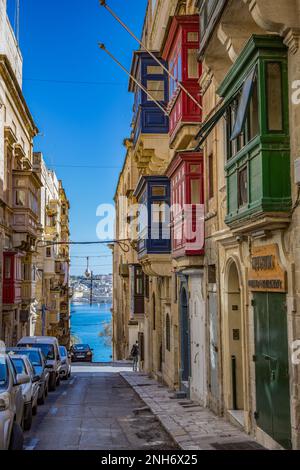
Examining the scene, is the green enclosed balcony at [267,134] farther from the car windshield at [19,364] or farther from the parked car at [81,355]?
the parked car at [81,355]

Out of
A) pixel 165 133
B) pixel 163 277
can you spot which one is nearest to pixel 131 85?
pixel 165 133

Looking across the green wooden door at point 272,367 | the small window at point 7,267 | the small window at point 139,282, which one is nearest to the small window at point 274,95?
the green wooden door at point 272,367

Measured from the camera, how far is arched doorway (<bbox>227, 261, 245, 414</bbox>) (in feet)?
45.8

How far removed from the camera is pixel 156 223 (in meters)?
23.9

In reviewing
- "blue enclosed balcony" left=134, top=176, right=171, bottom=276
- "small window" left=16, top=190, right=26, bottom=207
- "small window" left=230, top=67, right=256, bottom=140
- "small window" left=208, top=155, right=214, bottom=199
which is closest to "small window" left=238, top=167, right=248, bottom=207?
"small window" left=230, top=67, right=256, bottom=140

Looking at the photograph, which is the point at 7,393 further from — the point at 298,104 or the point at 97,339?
the point at 97,339

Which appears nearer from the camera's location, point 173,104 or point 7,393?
point 7,393

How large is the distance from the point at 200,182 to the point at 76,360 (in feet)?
115

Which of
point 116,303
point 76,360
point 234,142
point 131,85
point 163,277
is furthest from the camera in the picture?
point 116,303

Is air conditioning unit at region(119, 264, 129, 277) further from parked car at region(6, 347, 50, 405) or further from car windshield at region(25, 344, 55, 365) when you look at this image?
parked car at region(6, 347, 50, 405)

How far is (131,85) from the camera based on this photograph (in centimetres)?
3117

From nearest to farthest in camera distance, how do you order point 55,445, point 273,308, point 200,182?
1. point 273,308
2. point 55,445
3. point 200,182

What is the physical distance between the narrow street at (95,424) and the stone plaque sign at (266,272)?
354 centimetres

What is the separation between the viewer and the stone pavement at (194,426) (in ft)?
36.6
